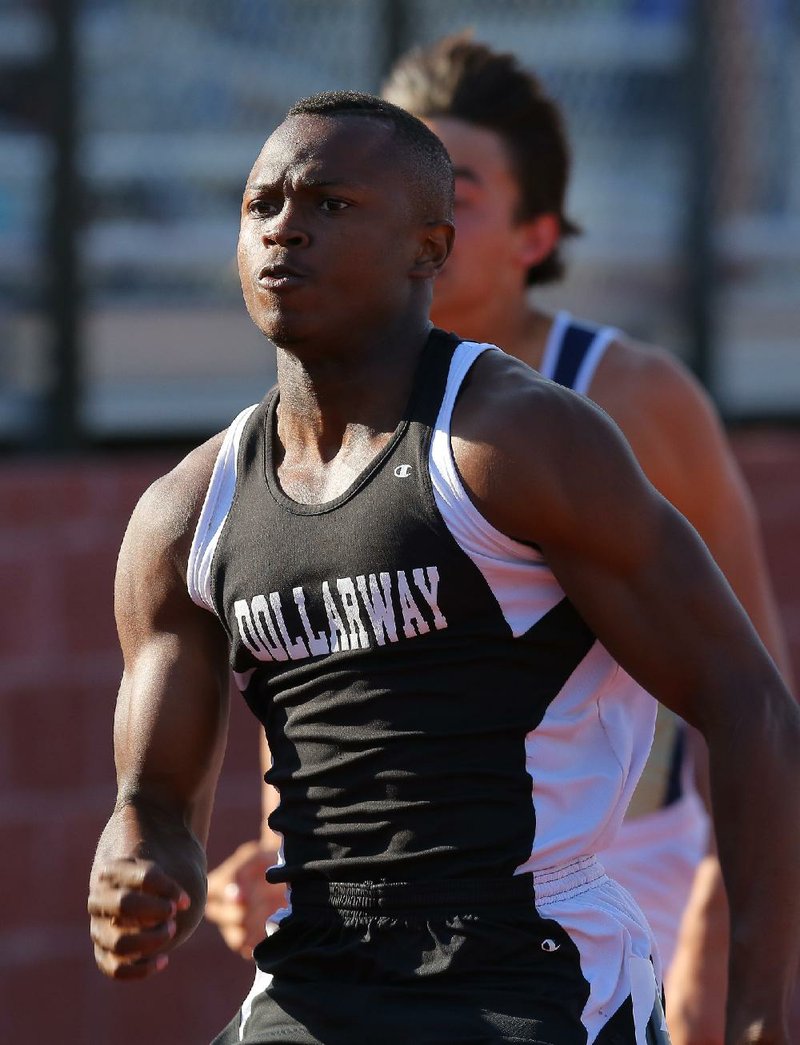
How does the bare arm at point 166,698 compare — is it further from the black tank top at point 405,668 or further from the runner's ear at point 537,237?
the runner's ear at point 537,237

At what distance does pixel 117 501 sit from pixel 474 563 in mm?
2805

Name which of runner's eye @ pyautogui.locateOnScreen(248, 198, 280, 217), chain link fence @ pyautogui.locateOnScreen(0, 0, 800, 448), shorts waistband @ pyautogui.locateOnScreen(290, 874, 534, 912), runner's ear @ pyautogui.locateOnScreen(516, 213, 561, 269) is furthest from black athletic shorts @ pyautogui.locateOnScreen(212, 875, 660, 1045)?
chain link fence @ pyautogui.locateOnScreen(0, 0, 800, 448)

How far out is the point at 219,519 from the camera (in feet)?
7.36

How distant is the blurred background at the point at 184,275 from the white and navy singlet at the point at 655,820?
160cm

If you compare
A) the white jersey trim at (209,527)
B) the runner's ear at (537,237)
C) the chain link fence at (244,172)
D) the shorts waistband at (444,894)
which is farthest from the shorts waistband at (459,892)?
the chain link fence at (244,172)

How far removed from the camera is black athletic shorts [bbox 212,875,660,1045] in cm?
204

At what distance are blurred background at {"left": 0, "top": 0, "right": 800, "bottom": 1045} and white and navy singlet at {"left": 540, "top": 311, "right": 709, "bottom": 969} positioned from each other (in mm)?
1597

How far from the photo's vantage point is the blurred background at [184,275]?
4.72 meters

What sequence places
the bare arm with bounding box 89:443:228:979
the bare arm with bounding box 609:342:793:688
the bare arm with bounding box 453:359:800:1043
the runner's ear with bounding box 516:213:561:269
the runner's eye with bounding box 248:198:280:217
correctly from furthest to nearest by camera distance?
the runner's ear with bounding box 516:213:561:269 → the bare arm with bounding box 609:342:793:688 → the bare arm with bounding box 89:443:228:979 → the runner's eye with bounding box 248:198:280:217 → the bare arm with bounding box 453:359:800:1043

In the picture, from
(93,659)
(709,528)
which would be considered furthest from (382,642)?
(93,659)

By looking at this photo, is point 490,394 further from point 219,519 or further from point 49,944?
point 49,944

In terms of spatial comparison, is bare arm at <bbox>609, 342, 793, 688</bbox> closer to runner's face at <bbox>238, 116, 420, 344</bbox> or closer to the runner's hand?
runner's face at <bbox>238, 116, 420, 344</bbox>

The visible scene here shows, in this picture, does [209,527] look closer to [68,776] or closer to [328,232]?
[328,232]

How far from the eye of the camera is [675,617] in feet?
6.72
